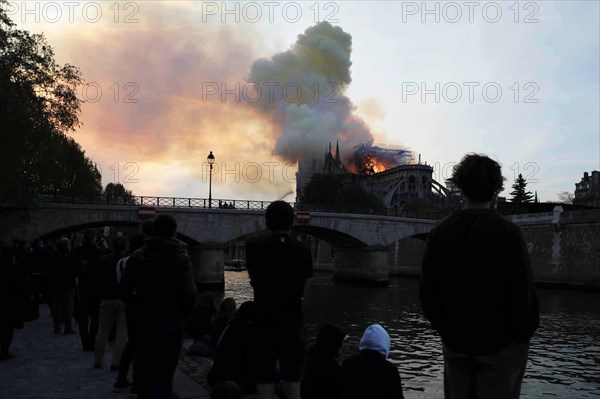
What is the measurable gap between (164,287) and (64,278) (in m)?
7.38

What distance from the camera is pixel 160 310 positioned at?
5082 mm

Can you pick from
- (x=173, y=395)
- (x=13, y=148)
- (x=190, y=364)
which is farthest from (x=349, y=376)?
(x=13, y=148)

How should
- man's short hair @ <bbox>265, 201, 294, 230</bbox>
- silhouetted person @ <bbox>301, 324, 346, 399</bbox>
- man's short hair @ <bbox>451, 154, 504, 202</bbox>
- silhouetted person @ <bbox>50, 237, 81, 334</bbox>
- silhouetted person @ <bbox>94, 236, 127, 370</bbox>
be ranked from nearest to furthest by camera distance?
man's short hair @ <bbox>451, 154, 504, 202</bbox> < man's short hair @ <bbox>265, 201, 294, 230</bbox> < silhouetted person @ <bbox>301, 324, 346, 399</bbox> < silhouetted person @ <bbox>94, 236, 127, 370</bbox> < silhouetted person @ <bbox>50, 237, 81, 334</bbox>

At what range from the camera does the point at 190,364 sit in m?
8.72

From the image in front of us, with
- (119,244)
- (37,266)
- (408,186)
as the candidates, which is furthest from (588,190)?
(119,244)

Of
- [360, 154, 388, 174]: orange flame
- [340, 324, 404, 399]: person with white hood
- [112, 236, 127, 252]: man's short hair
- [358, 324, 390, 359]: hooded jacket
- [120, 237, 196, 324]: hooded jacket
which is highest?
[360, 154, 388, 174]: orange flame

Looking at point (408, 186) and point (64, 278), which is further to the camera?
point (408, 186)

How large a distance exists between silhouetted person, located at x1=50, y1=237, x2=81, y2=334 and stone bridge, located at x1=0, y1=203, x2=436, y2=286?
2756 centimetres

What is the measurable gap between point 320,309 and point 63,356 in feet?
62.9

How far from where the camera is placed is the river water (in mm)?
12406

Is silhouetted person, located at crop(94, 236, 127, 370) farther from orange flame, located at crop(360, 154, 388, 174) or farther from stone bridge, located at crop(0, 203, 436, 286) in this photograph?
orange flame, located at crop(360, 154, 388, 174)

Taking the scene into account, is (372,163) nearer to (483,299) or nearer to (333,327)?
(333,327)

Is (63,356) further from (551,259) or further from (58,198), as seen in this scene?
(551,259)

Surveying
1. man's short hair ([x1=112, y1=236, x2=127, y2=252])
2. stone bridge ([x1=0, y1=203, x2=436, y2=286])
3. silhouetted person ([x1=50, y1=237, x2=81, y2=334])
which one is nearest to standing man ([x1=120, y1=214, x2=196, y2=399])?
man's short hair ([x1=112, y1=236, x2=127, y2=252])
